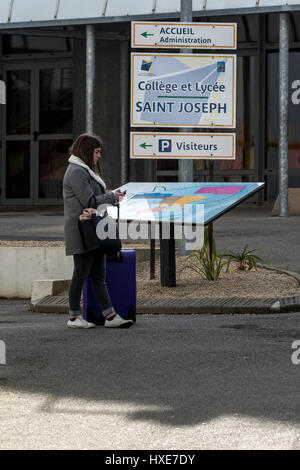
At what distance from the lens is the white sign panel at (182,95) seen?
43.8 feet

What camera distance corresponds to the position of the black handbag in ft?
30.3

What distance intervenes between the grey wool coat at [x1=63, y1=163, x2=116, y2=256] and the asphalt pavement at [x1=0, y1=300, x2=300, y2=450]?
76 cm

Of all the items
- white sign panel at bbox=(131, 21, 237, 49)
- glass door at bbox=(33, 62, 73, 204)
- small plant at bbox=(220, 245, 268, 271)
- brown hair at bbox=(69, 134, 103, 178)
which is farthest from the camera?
glass door at bbox=(33, 62, 73, 204)

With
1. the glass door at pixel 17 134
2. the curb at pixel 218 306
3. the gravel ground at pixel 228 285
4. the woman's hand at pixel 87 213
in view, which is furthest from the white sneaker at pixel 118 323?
the glass door at pixel 17 134

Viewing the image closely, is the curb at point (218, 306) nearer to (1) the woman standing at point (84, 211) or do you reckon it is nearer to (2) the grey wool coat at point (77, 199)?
(1) the woman standing at point (84, 211)

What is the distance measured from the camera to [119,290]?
31.9ft

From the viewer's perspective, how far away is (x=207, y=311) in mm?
10414

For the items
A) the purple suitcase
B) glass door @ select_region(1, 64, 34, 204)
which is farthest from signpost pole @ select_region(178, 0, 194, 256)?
glass door @ select_region(1, 64, 34, 204)

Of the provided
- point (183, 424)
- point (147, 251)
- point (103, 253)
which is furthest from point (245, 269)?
point (183, 424)

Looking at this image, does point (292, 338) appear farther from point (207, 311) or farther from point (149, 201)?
point (149, 201)

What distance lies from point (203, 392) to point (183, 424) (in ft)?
2.89

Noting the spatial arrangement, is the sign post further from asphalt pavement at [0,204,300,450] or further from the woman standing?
the woman standing

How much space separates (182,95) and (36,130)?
52.7ft

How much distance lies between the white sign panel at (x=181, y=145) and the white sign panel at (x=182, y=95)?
15 cm
